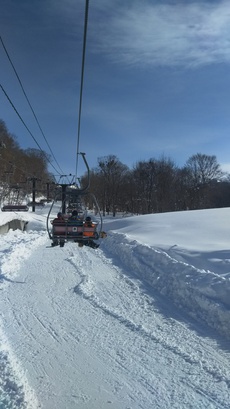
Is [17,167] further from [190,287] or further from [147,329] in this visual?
[147,329]

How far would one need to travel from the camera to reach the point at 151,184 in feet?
247

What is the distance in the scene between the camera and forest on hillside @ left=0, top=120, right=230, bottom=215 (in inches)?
2963

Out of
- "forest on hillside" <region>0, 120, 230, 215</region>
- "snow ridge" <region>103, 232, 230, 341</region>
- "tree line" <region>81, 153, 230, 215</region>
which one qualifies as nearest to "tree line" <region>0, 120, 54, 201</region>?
"forest on hillside" <region>0, 120, 230, 215</region>

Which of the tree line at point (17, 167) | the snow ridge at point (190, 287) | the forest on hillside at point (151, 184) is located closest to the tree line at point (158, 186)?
the forest on hillside at point (151, 184)

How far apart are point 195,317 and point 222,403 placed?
351cm

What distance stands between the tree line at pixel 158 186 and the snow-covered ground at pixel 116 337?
61.9 metres

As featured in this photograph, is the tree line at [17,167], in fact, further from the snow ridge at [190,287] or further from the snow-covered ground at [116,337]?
the snow-covered ground at [116,337]

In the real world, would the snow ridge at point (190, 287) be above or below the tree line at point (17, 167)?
below

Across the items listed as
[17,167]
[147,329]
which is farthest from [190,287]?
[17,167]

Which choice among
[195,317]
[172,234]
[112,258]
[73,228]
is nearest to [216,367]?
[195,317]

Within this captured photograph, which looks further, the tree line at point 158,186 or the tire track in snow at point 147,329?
the tree line at point 158,186

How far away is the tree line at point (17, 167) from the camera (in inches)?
2268

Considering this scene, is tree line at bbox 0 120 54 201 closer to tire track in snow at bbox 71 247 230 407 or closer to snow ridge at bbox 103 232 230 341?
snow ridge at bbox 103 232 230 341

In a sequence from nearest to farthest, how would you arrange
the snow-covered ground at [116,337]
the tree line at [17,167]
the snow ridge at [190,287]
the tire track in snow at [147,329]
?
1. the snow-covered ground at [116,337]
2. the tire track in snow at [147,329]
3. the snow ridge at [190,287]
4. the tree line at [17,167]
